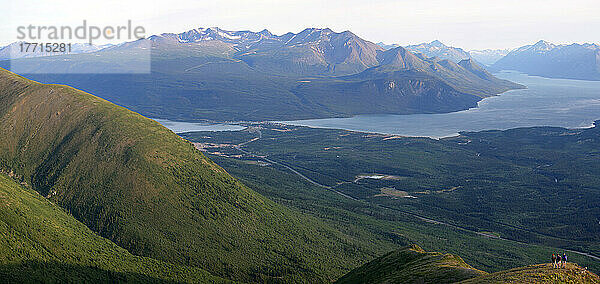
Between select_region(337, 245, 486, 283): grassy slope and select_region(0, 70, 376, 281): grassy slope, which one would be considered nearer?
select_region(337, 245, 486, 283): grassy slope

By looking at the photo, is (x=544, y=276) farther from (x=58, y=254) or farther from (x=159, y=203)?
(x=159, y=203)

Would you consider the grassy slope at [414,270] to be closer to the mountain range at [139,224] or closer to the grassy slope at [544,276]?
the mountain range at [139,224]

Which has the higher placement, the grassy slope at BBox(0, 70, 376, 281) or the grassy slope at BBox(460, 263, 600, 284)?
the grassy slope at BBox(460, 263, 600, 284)

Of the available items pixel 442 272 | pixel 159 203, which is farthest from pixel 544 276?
pixel 159 203

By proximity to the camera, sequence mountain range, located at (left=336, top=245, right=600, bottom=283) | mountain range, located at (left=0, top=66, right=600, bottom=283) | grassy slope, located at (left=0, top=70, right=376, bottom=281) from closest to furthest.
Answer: mountain range, located at (left=336, top=245, right=600, bottom=283), mountain range, located at (left=0, top=66, right=600, bottom=283), grassy slope, located at (left=0, top=70, right=376, bottom=281)

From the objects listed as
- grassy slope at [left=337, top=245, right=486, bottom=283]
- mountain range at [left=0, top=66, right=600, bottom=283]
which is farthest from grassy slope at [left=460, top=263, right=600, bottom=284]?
mountain range at [left=0, top=66, right=600, bottom=283]

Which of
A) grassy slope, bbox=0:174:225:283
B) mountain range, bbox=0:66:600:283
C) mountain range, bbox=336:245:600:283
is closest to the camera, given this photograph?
mountain range, bbox=336:245:600:283

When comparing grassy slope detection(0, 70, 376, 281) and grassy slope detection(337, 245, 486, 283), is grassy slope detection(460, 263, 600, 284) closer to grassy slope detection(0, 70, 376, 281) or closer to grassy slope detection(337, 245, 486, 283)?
grassy slope detection(337, 245, 486, 283)

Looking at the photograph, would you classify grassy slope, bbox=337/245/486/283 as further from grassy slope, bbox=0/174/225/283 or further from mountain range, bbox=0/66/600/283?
grassy slope, bbox=0/174/225/283

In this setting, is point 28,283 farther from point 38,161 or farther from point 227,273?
point 38,161
